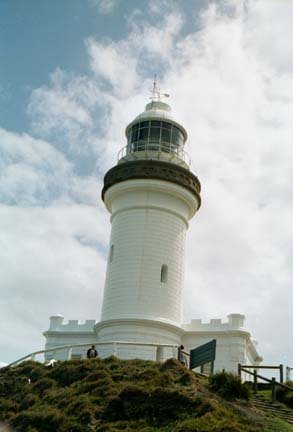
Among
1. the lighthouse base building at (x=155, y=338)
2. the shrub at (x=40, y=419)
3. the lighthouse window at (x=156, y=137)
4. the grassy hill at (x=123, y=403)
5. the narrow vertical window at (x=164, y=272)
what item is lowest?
the shrub at (x=40, y=419)

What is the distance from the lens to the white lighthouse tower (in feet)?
85.0

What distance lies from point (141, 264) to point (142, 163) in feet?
16.0

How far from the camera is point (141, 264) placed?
26.6m

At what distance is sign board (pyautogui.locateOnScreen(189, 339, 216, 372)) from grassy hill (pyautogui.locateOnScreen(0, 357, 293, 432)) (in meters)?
0.86

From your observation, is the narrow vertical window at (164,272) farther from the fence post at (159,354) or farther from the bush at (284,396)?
the bush at (284,396)

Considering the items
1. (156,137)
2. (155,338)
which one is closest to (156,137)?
(156,137)

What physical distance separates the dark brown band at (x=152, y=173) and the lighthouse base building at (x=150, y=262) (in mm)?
47

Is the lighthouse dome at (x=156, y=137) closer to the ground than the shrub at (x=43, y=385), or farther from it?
farther from it

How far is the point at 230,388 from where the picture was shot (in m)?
17.7

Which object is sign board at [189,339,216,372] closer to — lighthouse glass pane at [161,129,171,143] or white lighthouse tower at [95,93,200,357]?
white lighthouse tower at [95,93,200,357]

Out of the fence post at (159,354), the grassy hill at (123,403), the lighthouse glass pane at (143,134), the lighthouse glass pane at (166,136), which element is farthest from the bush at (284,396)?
the lighthouse glass pane at (143,134)

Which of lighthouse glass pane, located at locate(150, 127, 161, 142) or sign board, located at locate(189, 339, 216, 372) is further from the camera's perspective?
lighthouse glass pane, located at locate(150, 127, 161, 142)

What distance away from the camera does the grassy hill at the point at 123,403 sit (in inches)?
594

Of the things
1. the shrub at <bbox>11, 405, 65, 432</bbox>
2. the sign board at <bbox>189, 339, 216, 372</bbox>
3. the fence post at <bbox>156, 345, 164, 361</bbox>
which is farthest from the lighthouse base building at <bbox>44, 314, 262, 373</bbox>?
the shrub at <bbox>11, 405, 65, 432</bbox>
